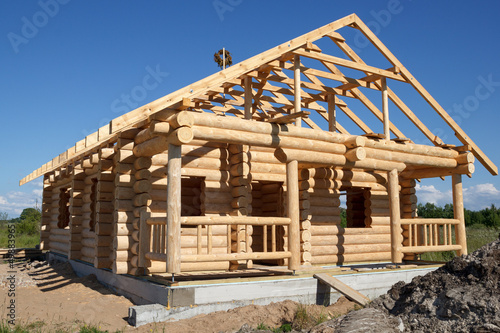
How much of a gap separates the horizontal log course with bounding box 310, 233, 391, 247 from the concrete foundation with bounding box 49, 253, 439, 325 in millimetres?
2240

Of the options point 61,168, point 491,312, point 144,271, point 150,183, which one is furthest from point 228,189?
point 61,168

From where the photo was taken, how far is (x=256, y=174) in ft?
38.5

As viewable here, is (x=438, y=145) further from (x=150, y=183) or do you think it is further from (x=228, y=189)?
(x=150, y=183)

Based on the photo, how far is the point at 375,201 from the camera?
1422cm

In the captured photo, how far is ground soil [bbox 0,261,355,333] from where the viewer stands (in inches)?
295

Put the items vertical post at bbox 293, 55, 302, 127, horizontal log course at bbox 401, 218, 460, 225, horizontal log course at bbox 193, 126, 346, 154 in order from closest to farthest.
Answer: horizontal log course at bbox 193, 126, 346, 154 < vertical post at bbox 293, 55, 302, 127 < horizontal log course at bbox 401, 218, 460, 225

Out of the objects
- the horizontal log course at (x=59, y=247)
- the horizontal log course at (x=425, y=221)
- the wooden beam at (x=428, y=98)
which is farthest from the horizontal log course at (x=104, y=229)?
the wooden beam at (x=428, y=98)

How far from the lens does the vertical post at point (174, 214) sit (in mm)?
7977

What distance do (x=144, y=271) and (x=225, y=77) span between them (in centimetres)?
452

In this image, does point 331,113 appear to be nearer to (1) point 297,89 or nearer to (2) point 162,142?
(1) point 297,89

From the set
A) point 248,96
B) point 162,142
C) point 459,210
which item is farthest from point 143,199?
point 459,210

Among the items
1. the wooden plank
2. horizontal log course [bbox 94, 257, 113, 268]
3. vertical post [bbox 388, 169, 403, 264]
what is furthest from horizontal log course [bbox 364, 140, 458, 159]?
horizontal log course [bbox 94, 257, 113, 268]

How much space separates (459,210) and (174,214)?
9.13m

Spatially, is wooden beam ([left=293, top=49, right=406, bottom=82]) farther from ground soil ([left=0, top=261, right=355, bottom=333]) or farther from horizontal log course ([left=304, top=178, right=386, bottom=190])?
ground soil ([left=0, top=261, right=355, bottom=333])
